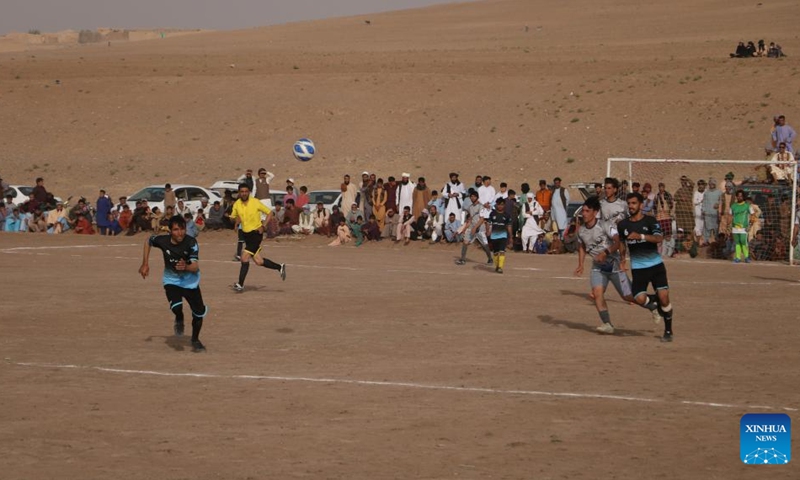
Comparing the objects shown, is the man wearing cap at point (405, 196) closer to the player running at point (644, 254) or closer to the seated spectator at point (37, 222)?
the seated spectator at point (37, 222)

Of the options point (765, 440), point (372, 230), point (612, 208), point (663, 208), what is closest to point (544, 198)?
point (663, 208)

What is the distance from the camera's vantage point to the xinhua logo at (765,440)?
924cm

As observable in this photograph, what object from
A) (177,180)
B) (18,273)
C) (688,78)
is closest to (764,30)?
(688,78)

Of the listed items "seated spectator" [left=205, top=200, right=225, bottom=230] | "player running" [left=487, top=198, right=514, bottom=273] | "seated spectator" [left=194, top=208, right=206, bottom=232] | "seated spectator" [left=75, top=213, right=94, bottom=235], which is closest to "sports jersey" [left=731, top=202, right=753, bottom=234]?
"player running" [left=487, top=198, right=514, bottom=273]

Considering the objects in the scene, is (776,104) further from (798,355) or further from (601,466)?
(601,466)

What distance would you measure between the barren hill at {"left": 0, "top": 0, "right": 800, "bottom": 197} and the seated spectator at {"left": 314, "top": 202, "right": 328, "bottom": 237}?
1453cm

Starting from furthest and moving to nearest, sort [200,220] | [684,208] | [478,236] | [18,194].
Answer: [18,194]
[200,220]
[684,208]
[478,236]

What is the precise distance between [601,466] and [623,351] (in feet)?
18.1

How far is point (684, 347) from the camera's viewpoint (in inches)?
589

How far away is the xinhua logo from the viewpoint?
30.3ft

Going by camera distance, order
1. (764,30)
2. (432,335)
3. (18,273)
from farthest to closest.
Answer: (764,30) → (18,273) → (432,335)

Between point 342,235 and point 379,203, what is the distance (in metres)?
1.22

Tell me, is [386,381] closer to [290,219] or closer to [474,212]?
[474,212]

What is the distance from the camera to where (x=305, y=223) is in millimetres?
33531
